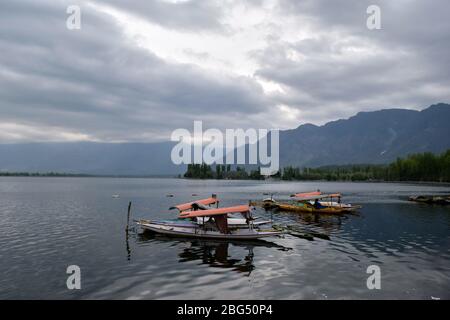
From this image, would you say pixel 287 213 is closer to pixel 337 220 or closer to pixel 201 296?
pixel 337 220

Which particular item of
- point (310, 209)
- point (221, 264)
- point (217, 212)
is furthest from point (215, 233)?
point (310, 209)

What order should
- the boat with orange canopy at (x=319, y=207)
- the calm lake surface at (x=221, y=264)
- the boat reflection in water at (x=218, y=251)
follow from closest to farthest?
the calm lake surface at (x=221, y=264) → the boat reflection in water at (x=218, y=251) → the boat with orange canopy at (x=319, y=207)

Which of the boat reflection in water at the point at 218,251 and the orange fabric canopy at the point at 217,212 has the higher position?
the orange fabric canopy at the point at 217,212

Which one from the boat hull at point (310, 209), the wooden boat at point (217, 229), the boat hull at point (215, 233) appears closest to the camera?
the wooden boat at point (217, 229)

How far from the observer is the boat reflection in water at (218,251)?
3247 centimetres

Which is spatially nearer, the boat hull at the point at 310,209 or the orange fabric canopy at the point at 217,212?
the orange fabric canopy at the point at 217,212

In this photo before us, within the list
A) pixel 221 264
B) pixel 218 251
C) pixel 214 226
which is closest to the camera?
pixel 221 264

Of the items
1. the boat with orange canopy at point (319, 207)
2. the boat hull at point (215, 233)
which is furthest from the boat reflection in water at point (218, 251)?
the boat with orange canopy at point (319, 207)

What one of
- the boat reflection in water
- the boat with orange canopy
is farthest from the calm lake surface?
the boat with orange canopy

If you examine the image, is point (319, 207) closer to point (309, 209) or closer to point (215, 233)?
point (309, 209)

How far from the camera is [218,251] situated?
1490 inches

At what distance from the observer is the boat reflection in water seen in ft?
107

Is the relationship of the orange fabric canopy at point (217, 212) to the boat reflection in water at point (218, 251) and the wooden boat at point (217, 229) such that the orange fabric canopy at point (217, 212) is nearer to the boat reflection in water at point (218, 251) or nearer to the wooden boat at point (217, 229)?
the wooden boat at point (217, 229)

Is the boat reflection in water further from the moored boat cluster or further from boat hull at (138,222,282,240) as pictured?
the moored boat cluster
